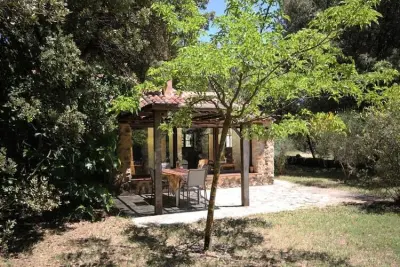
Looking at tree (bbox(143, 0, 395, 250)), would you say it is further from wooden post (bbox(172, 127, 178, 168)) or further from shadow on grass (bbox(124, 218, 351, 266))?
wooden post (bbox(172, 127, 178, 168))

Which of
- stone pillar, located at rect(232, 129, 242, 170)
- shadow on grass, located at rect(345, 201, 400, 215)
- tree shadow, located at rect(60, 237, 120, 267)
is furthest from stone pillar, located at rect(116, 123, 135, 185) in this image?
shadow on grass, located at rect(345, 201, 400, 215)

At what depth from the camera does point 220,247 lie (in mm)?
6820

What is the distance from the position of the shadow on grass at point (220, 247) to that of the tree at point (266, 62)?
468 mm

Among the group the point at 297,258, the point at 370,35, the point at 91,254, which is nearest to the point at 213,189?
the point at 297,258

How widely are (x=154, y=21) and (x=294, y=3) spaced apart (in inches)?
515

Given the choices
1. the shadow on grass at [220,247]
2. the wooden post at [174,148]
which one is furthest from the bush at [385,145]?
the wooden post at [174,148]

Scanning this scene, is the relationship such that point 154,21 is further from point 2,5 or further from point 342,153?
point 342,153

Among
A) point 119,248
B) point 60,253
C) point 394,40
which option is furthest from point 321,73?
point 394,40

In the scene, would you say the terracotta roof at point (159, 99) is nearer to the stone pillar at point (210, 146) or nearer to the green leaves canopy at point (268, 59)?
the green leaves canopy at point (268, 59)

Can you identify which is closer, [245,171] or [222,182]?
[245,171]

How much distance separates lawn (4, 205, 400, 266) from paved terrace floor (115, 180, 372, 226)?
66 cm

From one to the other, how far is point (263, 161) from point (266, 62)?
34.7 feet

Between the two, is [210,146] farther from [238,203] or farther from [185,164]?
[238,203]

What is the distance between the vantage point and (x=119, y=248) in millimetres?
6762
